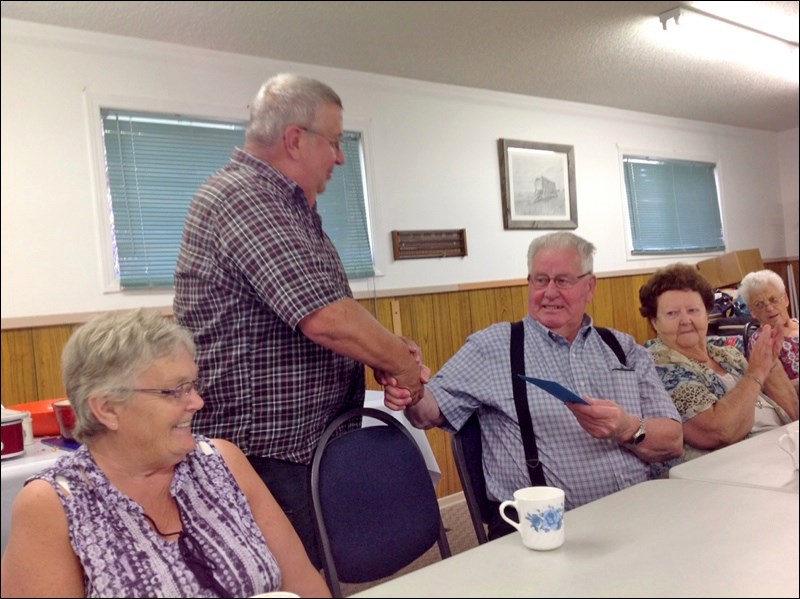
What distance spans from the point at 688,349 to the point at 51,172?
3.20ft

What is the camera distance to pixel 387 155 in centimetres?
99

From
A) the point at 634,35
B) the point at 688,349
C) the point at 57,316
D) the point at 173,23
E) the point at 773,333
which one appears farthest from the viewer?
the point at 688,349

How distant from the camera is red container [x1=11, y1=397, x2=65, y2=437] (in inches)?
27.1

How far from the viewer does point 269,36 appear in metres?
0.73

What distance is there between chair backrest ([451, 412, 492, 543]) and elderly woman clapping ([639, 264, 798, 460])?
0.33m

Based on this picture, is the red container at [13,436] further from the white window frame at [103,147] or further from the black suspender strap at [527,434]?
the black suspender strap at [527,434]

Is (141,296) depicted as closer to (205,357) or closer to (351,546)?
(205,357)

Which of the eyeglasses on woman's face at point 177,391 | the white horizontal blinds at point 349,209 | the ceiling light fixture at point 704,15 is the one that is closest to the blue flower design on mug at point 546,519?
the eyeglasses on woman's face at point 177,391

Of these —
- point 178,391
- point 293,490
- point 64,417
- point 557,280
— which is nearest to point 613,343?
point 557,280

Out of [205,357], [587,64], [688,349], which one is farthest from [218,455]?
[688,349]

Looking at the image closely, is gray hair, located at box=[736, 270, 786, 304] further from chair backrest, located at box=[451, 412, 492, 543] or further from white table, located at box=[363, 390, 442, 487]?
white table, located at box=[363, 390, 442, 487]

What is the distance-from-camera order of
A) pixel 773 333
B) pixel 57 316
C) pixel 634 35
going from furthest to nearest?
pixel 773 333 → pixel 634 35 → pixel 57 316

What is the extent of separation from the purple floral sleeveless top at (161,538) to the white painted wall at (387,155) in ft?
0.57

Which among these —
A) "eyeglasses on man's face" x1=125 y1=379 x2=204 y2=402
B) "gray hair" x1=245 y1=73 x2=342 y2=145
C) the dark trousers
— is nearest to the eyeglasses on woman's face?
"eyeglasses on man's face" x1=125 y1=379 x2=204 y2=402
